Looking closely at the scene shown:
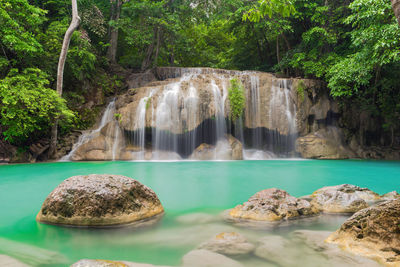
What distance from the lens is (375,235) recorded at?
93.6 inches

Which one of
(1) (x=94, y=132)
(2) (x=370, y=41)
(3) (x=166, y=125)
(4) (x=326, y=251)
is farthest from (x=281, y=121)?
(4) (x=326, y=251)

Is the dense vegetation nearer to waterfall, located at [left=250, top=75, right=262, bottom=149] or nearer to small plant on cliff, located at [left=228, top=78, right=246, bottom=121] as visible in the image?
waterfall, located at [left=250, top=75, right=262, bottom=149]

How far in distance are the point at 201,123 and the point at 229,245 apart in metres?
11.0

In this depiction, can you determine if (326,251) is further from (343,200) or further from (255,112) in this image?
(255,112)

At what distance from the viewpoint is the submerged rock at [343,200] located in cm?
381

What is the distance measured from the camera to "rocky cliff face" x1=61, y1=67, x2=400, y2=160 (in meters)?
13.2

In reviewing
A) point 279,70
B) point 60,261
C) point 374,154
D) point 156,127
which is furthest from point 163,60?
point 60,261

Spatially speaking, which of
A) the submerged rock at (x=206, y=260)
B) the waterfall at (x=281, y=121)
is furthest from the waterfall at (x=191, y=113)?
the submerged rock at (x=206, y=260)

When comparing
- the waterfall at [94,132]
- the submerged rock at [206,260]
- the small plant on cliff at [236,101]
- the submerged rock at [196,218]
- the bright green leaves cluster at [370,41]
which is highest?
the bright green leaves cluster at [370,41]

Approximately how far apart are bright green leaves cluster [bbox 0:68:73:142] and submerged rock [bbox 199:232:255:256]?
10.0 metres

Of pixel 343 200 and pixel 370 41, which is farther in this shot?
pixel 370 41

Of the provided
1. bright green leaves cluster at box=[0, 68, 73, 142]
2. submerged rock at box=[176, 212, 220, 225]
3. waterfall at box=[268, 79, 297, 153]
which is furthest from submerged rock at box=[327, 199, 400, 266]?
waterfall at box=[268, 79, 297, 153]

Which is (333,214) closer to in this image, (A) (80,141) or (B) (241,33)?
(A) (80,141)

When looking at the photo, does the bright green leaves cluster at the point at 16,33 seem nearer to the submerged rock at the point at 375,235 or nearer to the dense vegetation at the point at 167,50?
the dense vegetation at the point at 167,50
